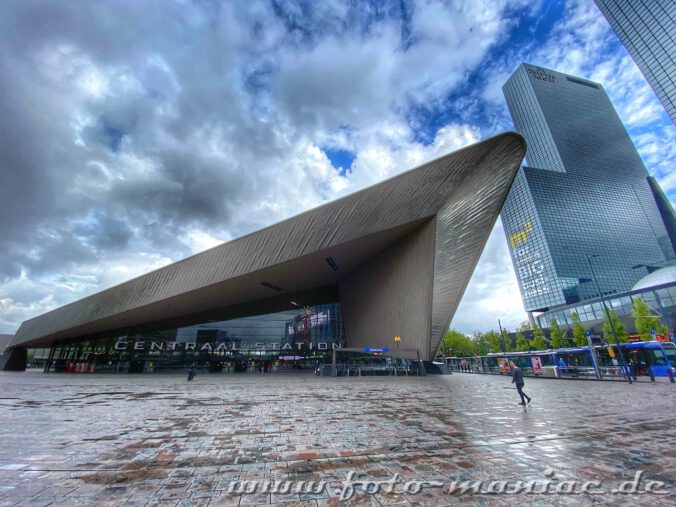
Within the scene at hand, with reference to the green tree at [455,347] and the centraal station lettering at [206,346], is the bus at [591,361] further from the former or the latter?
the green tree at [455,347]

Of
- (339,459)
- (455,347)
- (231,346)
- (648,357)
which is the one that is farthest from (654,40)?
(339,459)

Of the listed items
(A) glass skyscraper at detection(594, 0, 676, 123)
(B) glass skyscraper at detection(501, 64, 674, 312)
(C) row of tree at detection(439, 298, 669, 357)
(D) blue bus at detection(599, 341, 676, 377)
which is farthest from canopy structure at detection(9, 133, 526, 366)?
(A) glass skyscraper at detection(594, 0, 676, 123)

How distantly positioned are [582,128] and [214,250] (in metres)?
150

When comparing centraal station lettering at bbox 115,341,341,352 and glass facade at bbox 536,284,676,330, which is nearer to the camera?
centraal station lettering at bbox 115,341,341,352

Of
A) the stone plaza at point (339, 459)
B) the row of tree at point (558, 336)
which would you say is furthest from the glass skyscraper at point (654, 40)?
the stone plaza at point (339, 459)

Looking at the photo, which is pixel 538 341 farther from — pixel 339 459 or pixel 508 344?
pixel 339 459

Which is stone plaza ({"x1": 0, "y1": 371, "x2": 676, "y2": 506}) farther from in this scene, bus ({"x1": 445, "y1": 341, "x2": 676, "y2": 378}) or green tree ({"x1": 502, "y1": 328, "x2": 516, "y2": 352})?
green tree ({"x1": 502, "y1": 328, "x2": 516, "y2": 352})

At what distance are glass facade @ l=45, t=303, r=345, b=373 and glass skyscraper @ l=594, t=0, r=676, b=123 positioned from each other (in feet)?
306

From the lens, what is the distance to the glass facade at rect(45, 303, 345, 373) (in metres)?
36.6

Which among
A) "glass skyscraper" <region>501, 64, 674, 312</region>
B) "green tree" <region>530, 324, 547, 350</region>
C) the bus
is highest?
"glass skyscraper" <region>501, 64, 674, 312</region>

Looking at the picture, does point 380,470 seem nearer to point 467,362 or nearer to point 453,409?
point 453,409

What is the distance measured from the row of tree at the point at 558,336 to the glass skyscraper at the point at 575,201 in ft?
106

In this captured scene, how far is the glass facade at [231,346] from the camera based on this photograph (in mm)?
36594

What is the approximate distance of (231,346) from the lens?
36.6 meters
